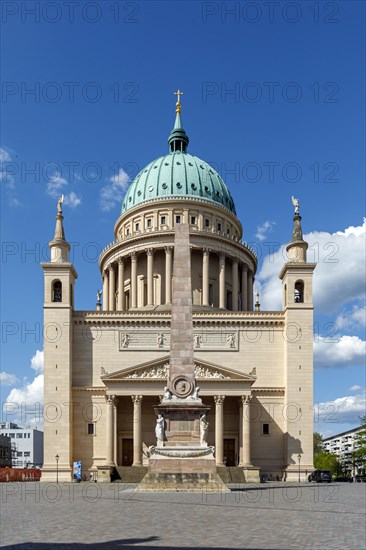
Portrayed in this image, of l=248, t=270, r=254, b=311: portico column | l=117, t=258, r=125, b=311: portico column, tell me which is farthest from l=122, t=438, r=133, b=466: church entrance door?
l=248, t=270, r=254, b=311: portico column

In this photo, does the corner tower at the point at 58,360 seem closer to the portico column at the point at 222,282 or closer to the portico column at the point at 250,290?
the portico column at the point at 222,282

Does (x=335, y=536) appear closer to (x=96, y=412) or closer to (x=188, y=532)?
(x=188, y=532)

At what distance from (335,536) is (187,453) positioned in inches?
734

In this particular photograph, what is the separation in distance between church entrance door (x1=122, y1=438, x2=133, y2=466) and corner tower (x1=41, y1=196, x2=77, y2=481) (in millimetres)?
5530

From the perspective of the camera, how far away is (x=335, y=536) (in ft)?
49.8

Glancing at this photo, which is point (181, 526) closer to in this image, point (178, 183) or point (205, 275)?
point (205, 275)

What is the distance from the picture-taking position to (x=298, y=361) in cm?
6694

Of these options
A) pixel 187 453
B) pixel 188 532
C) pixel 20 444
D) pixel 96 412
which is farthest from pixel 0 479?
pixel 20 444

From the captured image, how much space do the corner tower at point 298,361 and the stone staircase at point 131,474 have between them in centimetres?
1552

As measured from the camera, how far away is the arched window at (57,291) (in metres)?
69.3

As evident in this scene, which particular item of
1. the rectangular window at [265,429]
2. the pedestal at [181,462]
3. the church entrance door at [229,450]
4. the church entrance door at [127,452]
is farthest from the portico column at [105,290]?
the pedestal at [181,462]

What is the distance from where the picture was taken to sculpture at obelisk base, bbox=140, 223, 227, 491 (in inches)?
1303

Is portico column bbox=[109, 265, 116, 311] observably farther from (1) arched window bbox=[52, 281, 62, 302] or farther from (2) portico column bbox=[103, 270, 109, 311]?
(1) arched window bbox=[52, 281, 62, 302]

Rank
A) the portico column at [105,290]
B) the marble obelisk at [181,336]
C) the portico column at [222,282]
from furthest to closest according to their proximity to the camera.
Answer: the portico column at [105,290] → the portico column at [222,282] → the marble obelisk at [181,336]
